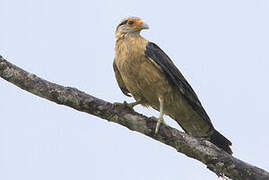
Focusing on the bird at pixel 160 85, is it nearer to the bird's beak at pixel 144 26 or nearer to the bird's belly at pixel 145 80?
the bird's belly at pixel 145 80

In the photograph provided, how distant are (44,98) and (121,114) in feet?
3.07

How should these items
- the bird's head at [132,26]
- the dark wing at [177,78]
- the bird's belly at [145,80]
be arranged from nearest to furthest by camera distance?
1. the bird's belly at [145,80]
2. the dark wing at [177,78]
3. the bird's head at [132,26]

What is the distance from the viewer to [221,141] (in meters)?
6.74

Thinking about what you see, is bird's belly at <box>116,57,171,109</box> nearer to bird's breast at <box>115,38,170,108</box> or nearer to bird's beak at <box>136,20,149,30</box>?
bird's breast at <box>115,38,170,108</box>

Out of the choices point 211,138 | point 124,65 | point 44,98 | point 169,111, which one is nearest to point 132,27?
point 124,65

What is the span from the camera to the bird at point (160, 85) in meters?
6.50

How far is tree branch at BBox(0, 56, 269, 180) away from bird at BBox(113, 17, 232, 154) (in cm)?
88

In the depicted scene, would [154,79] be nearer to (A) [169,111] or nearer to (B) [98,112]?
(A) [169,111]

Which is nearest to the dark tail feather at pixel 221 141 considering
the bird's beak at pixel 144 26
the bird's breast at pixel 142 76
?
the bird's breast at pixel 142 76

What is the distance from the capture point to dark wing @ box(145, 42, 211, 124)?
6.57m

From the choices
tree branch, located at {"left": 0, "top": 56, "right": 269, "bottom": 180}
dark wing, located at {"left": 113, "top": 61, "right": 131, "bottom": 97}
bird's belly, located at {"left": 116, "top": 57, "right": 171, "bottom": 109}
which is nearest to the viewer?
tree branch, located at {"left": 0, "top": 56, "right": 269, "bottom": 180}

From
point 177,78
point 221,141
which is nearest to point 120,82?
point 177,78

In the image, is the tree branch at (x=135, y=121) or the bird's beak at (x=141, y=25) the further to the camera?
the bird's beak at (x=141, y=25)

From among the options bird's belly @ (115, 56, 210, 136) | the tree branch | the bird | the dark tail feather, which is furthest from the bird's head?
the tree branch
